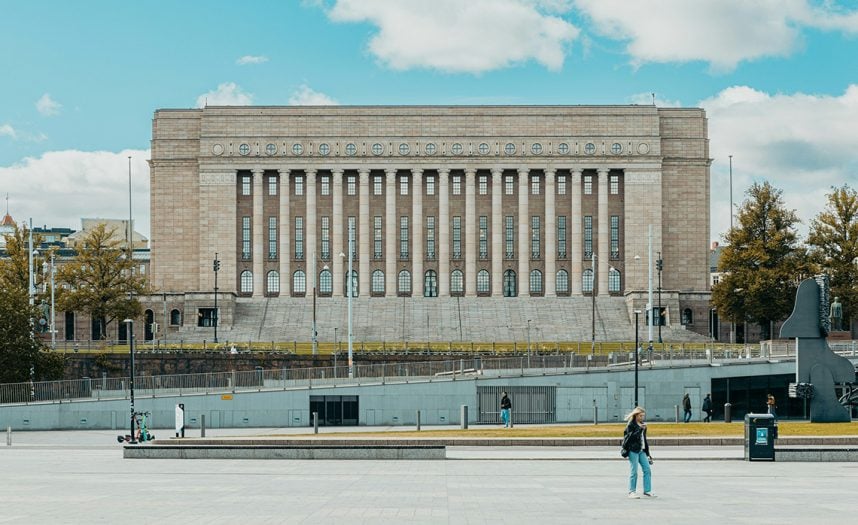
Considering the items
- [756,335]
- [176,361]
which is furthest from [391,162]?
[176,361]

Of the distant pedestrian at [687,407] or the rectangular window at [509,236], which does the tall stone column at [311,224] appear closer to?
the rectangular window at [509,236]

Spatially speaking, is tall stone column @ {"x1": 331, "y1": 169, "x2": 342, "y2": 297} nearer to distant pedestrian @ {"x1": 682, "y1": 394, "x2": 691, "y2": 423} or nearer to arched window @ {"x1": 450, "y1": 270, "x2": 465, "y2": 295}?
arched window @ {"x1": 450, "y1": 270, "x2": 465, "y2": 295}

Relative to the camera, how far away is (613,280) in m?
137

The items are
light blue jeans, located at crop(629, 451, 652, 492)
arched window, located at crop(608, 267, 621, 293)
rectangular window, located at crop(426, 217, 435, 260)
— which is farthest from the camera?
rectangular window, located at crop(426, 217, 435, 260)

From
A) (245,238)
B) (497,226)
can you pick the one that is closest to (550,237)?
(497,226)

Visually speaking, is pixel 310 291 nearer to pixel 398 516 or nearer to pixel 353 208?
pixel 353 208

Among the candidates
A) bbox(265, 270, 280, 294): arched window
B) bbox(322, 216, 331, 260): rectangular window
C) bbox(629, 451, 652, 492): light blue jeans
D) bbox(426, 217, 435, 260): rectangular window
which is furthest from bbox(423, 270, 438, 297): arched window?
bbox(629, 451, 652, 492): light blue jeans

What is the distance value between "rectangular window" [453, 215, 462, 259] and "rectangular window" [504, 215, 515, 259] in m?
4.76

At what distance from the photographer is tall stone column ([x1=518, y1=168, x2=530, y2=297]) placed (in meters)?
138

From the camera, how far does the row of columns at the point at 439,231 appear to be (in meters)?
138

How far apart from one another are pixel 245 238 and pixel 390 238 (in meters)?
15.3

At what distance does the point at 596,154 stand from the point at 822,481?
106m

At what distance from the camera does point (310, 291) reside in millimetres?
137125

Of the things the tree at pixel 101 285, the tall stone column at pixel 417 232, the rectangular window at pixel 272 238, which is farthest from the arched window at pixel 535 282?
the tree at pixel 101 285
